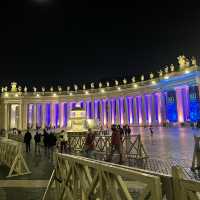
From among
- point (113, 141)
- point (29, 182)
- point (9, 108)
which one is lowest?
point (29, 182)

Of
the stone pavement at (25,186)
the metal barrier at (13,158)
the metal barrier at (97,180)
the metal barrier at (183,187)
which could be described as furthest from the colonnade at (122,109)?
the metal barrier at (183,187)

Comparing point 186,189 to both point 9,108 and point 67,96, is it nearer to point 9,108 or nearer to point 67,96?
point 67,96

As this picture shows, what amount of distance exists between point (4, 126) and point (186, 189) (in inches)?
4186

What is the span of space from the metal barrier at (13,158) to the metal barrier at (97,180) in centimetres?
602

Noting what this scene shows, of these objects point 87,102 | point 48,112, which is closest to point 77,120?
point 87,102

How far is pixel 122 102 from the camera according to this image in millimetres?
94375

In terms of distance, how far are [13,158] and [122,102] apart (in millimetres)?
81250

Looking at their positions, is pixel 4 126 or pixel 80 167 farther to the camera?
pixel 4 126

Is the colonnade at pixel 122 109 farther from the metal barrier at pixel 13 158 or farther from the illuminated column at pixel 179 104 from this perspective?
the metal barrier at pixel 13 158

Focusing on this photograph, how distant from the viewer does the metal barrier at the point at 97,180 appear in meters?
3.47

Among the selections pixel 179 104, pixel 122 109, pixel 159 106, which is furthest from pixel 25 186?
pixel 122 109

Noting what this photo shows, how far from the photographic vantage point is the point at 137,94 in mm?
87188

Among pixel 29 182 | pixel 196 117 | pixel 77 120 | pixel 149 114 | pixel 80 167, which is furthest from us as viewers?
pixel 149 114

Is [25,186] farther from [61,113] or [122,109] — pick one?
[61,113]
